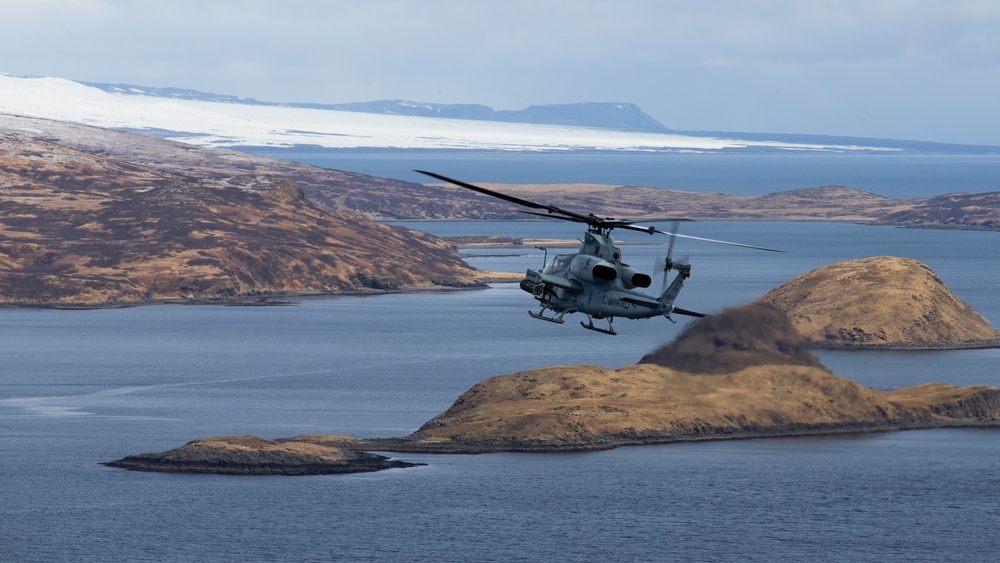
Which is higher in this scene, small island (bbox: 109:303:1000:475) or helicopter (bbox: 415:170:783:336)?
helicopter (bbox: 415:170:783:336)

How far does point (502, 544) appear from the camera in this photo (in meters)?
129

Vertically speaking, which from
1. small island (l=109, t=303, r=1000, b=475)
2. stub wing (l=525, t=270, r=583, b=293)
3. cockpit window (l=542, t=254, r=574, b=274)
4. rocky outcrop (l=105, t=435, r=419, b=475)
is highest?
cockpit window (l=542, t=254, r=574, b=274)

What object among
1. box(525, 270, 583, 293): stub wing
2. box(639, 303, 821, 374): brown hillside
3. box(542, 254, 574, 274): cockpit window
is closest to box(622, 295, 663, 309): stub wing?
box(525, 270, 583, 293): stub wing

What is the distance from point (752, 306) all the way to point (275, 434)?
49.9 m

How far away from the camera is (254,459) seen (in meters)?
151

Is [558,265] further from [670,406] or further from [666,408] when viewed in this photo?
[670,406]

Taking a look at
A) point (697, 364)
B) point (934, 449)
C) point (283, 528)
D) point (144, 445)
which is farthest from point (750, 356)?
point (144, 445)

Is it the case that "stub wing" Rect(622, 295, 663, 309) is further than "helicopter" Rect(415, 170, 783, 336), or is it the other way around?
"stub wing" Rect(622, 295, 663, 309)

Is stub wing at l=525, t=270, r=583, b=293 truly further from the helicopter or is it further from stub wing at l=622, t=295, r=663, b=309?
stub wing at l=622, t=295, r=663, b=309

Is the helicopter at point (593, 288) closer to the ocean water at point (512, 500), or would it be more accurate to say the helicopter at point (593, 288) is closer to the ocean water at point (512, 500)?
the ocean water at point (512, 500)

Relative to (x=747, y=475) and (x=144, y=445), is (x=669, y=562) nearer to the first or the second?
(x=747, y=475)

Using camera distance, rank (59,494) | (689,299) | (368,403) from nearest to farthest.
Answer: (689,299), (59,494), (368,403)

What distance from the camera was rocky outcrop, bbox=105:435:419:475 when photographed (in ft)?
493

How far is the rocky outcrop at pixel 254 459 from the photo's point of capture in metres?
150
